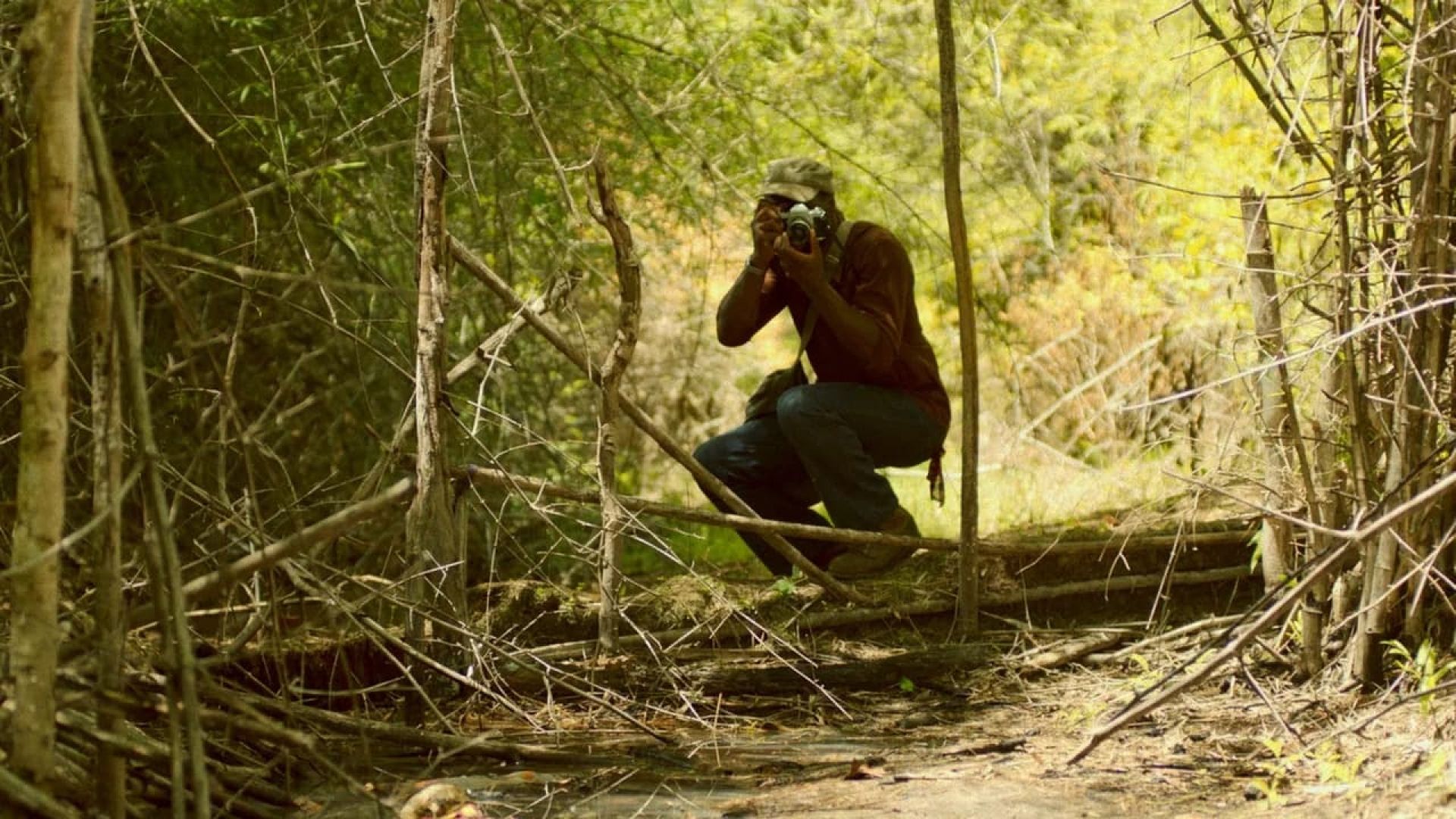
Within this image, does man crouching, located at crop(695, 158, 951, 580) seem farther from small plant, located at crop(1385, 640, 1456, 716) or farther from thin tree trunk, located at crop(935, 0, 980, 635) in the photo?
small plant, located at crop(1385, 640, 1456, 716)

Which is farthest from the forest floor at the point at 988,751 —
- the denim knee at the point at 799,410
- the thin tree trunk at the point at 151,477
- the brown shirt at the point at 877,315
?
the brown shirt at the point at 877,315

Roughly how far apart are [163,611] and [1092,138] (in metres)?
8.38

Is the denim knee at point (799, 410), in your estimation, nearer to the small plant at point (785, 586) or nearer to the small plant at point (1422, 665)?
the small plant at point (785, 586)

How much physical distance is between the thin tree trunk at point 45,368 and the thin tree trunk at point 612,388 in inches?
72.6

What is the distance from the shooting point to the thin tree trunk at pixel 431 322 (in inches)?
164

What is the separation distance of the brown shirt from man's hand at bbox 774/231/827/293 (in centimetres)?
20

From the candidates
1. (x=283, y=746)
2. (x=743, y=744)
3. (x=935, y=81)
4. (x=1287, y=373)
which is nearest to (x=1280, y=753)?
(x=1287, y=373)

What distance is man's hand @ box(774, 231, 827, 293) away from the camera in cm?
515

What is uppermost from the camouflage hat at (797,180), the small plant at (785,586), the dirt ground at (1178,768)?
the camouflage hat at (797,180)

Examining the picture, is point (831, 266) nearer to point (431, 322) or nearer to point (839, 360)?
point (839, 360)

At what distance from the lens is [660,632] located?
516 cm

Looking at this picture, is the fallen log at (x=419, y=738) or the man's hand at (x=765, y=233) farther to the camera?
the man's hand at (x=765, y=233)

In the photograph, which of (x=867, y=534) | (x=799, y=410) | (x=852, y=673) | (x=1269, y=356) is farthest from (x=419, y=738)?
(x=1269, y=356)

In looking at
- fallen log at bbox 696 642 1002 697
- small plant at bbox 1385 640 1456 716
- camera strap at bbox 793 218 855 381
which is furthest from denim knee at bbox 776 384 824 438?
small plant at bbox 1385 640 1456 716
